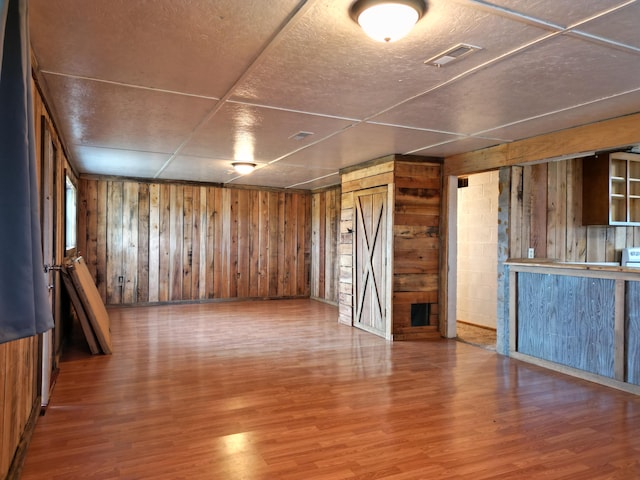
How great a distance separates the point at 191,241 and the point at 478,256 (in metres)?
5.13

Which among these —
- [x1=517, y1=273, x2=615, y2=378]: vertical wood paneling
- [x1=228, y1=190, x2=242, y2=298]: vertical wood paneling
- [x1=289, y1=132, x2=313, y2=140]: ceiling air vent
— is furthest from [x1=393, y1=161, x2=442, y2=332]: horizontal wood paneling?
[x1=228, y1=190, x2=242, y2=298]: vertical wood paneling

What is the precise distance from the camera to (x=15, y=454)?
2.27m

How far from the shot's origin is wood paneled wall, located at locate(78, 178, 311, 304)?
→ 7.79 m

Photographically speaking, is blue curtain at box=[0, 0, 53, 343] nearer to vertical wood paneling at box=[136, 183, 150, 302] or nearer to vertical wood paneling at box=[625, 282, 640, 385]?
vertical wood paneling at box=[625, 282, 640, 385]

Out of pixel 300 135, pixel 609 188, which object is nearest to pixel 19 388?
pixel 300 135

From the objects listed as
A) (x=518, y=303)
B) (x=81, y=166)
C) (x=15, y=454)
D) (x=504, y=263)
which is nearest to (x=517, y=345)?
(x=518, y=303)

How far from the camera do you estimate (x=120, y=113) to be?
3.72m

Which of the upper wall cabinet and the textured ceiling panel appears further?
the upper wall cabinet

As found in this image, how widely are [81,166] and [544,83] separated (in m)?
6.44

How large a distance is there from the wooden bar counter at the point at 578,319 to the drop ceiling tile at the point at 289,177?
3320 millimetres

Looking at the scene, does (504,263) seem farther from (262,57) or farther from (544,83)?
(262,57)

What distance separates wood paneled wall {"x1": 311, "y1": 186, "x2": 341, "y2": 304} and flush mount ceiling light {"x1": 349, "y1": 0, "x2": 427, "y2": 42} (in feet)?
21.0

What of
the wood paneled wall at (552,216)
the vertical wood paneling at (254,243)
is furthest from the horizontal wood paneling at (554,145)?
the vertical wood paneling at (254,243)

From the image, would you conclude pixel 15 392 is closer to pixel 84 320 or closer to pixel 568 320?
pixel 84 320
